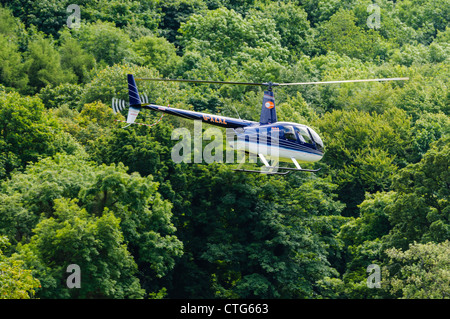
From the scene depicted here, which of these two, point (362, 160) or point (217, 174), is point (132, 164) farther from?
point (362, 160)

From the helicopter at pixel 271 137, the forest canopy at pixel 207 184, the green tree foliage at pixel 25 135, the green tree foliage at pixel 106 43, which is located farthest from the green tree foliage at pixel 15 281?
the green tree foliage at pixel 106 43

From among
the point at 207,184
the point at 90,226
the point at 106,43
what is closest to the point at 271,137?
the point at 90,226

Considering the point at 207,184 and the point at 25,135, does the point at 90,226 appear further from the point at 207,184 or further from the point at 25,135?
the point at 25,135

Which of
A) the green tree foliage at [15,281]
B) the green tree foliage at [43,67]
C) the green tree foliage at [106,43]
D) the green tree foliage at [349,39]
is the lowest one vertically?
the green tree foliage at [15,281]

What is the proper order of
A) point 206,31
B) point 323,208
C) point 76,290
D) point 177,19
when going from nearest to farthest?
1. point 76,290
2. point 323,208
3. point 206,31
4. point 177,19

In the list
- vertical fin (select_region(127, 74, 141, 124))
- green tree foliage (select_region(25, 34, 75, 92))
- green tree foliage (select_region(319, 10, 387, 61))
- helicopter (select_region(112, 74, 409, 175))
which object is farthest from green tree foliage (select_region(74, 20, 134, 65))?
helicopter (select_region(112, 74, 409, 175))

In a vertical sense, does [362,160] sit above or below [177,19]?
below

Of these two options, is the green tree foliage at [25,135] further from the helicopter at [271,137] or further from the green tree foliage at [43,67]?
the green tree foliage at [43,67]
